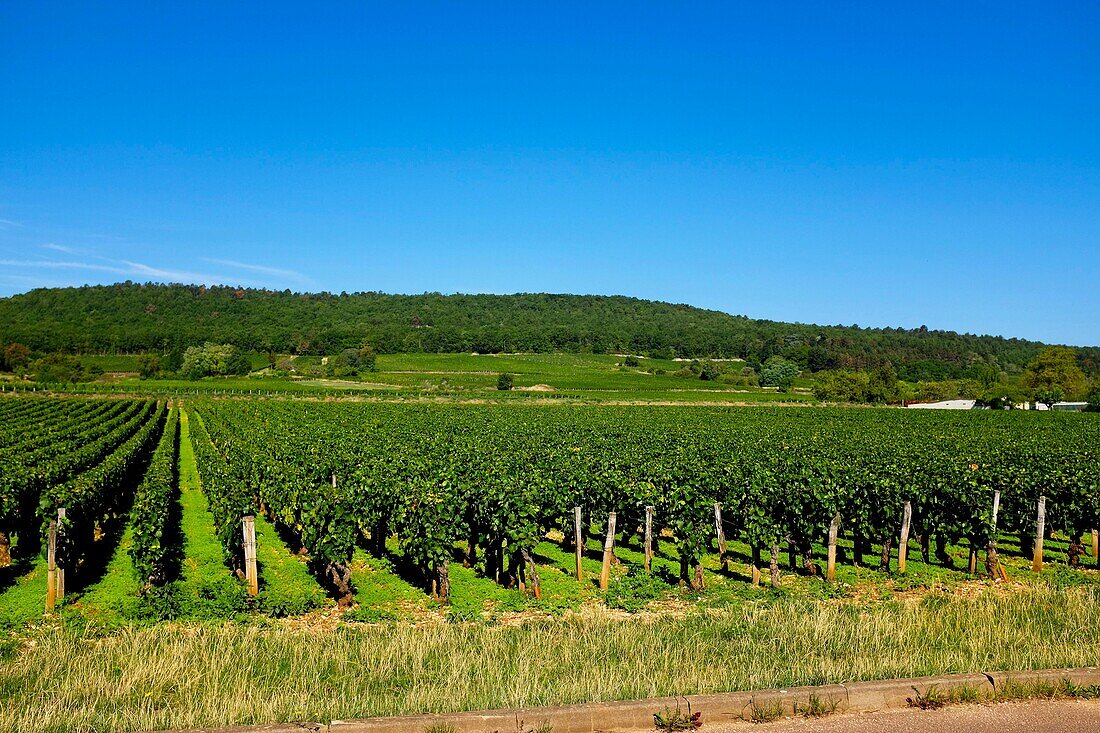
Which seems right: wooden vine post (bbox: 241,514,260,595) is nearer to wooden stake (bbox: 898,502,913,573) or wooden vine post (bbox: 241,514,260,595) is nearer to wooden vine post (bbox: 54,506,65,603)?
wooden vine post (bbox: 54,506,65,603)

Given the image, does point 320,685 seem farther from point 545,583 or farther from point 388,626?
point 545,583

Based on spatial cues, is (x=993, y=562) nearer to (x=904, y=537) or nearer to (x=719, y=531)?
(x=904, y=537)

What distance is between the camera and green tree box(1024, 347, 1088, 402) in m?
104

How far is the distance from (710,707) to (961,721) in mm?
2412

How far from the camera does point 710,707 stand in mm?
7387

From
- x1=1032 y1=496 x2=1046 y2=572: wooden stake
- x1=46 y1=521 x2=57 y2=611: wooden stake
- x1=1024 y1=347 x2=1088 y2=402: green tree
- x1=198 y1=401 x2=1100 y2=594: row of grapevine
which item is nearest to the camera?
x1=46 y1=521 x2=57 y2=611: wooden stake

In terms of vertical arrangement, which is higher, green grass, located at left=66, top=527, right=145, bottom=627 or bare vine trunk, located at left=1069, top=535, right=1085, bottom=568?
bare vine trunk, located at left=1069, top=535, right=1085, bottom=568

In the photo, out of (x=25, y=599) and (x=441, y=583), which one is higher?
(x=441, y=583)

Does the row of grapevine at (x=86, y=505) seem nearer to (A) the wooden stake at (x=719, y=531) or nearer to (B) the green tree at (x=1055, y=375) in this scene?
(A) the wooden stake at (x=719, y=531)

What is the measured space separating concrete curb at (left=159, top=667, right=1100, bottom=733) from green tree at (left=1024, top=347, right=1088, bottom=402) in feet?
366

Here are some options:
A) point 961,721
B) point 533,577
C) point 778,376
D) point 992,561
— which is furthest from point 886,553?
point 778,376

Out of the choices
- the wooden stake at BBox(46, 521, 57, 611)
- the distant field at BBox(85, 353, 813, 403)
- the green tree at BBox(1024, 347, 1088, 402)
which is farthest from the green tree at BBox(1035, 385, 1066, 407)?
the wooden stake at BBox(46, 521, 57, 611)

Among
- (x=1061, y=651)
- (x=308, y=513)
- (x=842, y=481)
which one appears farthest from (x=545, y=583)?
(x=1061, y=651)

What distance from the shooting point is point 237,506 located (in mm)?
15055
